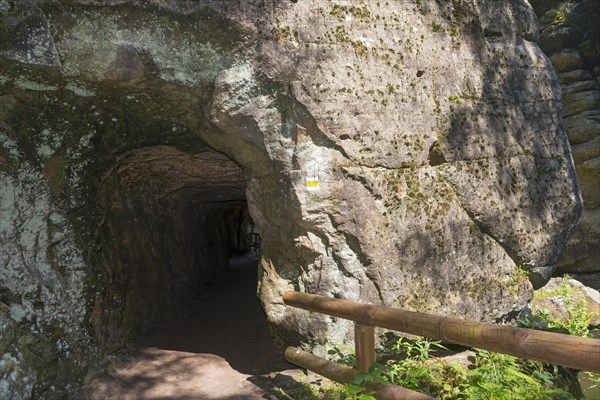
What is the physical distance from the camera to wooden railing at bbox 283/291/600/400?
8.35 ft

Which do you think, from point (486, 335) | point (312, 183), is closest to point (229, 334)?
point (312, 183)

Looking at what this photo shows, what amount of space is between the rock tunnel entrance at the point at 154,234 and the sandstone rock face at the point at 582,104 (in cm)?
1214

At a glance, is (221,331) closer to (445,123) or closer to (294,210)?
(294,210)

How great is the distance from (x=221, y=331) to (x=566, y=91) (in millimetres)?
14876

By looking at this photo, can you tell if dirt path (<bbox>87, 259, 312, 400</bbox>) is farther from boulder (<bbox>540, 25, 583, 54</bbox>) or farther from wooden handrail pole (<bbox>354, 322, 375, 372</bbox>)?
boulder (<bbox>540, 25, 583, 54</bbox>)

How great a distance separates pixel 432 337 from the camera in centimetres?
339

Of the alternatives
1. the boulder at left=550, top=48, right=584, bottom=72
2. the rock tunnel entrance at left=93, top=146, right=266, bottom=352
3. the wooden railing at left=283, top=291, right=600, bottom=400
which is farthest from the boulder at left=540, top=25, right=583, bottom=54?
the wooden railing at left=283, top=291, right=600, bottom=400

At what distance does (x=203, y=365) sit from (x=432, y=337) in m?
3.45

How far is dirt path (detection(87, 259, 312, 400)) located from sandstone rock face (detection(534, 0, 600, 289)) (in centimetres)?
1305

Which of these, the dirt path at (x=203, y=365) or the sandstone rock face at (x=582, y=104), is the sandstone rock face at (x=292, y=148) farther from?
the sandstone rock face at (x=582, y=104)

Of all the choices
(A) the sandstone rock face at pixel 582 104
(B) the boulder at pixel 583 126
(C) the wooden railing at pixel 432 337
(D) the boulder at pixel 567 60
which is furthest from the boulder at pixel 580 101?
(C) the wooden railing at pixel 432 337

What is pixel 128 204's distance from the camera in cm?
668

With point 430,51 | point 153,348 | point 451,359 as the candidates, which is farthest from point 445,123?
point 153,348

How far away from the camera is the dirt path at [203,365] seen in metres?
4.96
